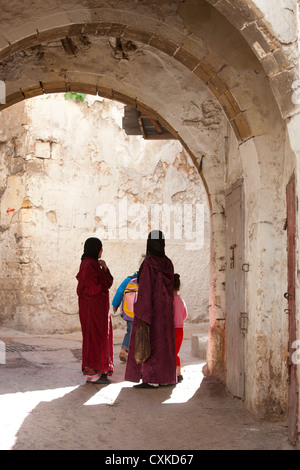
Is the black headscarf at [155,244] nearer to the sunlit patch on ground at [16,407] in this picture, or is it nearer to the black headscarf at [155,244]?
the black headscarf at [155,244]

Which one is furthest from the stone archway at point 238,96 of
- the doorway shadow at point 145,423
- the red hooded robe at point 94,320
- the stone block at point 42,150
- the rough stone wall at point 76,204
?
the rough stone wall at point 76,204

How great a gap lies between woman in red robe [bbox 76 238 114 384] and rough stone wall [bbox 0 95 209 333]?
450 centimetres

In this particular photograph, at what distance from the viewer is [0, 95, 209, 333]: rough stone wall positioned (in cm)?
1035

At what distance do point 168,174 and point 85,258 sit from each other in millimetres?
5461

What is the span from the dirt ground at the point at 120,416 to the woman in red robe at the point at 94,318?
0.18 m

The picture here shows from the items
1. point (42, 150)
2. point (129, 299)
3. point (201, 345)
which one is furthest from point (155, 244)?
point (42, 150)

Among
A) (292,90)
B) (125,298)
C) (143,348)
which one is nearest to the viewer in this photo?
(292,90)

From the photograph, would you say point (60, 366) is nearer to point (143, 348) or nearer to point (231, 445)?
point (143, 348)

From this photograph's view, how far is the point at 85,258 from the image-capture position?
237 inches

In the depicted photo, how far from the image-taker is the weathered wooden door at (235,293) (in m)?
4.75

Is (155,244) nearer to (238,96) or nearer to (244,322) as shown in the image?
(244,322)

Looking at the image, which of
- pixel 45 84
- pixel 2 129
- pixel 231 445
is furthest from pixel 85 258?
pixel 2 129

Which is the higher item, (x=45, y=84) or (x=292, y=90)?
→ (x=45, y=84)

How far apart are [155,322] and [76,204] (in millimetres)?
5559
